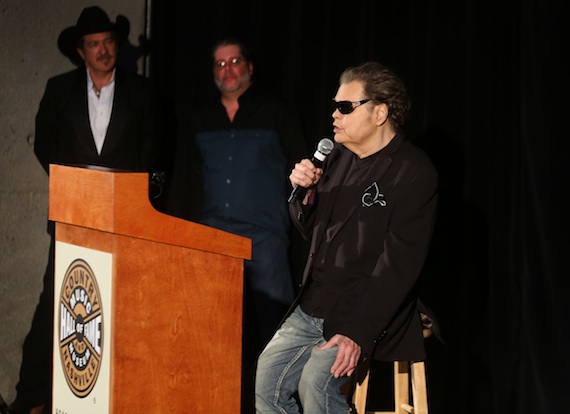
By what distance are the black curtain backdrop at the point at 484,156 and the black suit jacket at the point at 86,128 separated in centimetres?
80

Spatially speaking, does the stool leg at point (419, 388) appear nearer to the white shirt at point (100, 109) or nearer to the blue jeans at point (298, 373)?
the blue jeans at point (298, 373)

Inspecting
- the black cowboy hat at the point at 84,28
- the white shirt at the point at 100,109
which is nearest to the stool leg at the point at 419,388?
the white shirt at the point at 100,109

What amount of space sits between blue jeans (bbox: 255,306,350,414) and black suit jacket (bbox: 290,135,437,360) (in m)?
0.13

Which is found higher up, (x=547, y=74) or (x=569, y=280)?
(x=547, y=74)

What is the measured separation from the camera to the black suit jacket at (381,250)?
102 inches

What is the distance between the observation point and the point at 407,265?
8.55 feet

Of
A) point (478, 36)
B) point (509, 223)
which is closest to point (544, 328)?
point (509, 223)

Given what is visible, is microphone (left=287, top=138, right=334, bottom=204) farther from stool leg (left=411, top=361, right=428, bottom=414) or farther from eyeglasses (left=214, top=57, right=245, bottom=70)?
eyeglasses (left=214, top=57, right=245, bottom=70)

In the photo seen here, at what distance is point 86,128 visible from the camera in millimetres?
4215

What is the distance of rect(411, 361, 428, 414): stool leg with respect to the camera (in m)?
2.88

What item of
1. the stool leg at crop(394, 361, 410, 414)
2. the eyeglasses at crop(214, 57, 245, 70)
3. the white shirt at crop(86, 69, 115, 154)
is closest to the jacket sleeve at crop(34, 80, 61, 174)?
the white shirt at crop(86, 69, 115, 154)

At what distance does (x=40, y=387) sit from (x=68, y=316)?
1894mm

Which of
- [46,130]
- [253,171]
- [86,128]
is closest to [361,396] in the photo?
[253,171]

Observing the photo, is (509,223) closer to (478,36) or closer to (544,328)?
(544,328)
